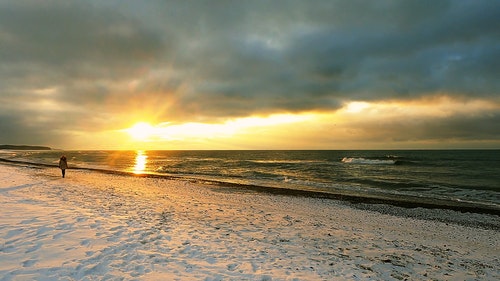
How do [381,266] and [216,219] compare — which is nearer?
[381,266]

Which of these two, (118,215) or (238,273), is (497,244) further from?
(118,215)

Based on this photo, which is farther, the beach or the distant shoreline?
the distant shoreline

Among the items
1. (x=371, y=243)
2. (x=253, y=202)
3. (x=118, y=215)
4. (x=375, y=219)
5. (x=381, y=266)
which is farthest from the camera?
(x=253, y=202)

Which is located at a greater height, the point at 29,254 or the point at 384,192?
the point at 29,254

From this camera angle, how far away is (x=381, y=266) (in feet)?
27.6

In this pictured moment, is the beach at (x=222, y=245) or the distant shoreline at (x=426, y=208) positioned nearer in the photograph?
the beach at (x=222, y=245)

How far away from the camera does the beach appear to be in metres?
6.84

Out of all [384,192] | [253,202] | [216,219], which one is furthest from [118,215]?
[384,192]

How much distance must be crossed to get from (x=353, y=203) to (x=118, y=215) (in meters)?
16.4

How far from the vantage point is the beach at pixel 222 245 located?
684 centimetres

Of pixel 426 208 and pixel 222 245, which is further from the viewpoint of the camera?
pixel 426 208

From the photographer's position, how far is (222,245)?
909 cm

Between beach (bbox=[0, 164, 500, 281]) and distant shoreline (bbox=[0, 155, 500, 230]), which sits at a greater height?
beach (bbox=[0, 164, 500, 281])

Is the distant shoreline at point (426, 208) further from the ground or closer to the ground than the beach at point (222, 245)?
closer to the ground
